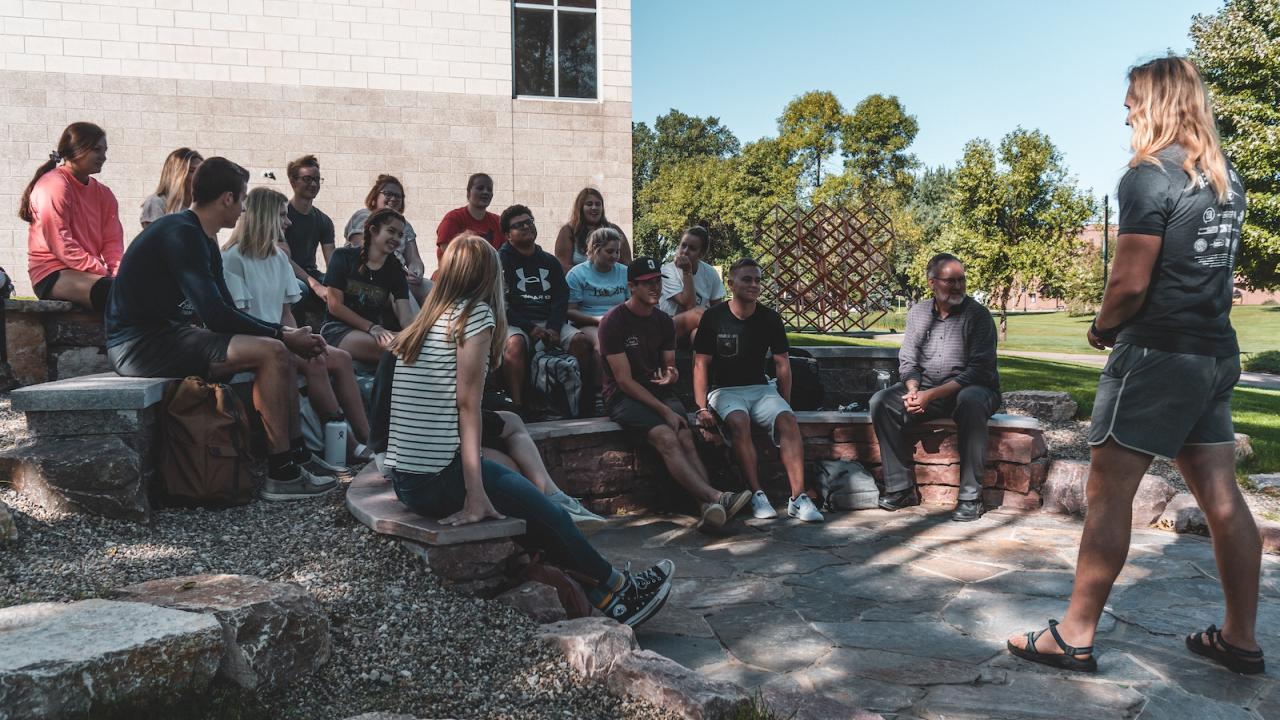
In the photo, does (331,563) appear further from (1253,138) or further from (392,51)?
(1253,138)

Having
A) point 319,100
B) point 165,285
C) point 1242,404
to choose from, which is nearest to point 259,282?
point 165,285

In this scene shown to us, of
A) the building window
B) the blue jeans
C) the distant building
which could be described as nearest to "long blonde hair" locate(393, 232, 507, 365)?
the blue jeans

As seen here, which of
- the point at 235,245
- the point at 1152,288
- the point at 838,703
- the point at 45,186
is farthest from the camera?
the point at 45,186

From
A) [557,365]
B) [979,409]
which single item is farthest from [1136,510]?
[557,365]

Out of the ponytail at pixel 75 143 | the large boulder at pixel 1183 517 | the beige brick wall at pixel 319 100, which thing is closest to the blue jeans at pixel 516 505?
the large boulder at pixel 1183 517

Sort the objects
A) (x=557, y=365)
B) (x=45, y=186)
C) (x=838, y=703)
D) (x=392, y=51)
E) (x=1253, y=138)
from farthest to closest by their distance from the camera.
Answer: (x=1253, y=138) < (x=392, y=51) < (x=557, y=365) < (x=45, y=186) < (x=838, y=703)

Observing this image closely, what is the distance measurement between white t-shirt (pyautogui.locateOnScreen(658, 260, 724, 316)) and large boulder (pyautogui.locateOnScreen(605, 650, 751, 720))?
4.68 m

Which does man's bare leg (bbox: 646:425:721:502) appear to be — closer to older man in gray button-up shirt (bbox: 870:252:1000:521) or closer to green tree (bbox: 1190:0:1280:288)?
older man in gray button-up shirt (bbox: 870:252:1000:521)

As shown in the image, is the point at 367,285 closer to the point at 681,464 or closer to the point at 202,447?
the point at 202,447

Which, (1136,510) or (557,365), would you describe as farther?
(557,365)

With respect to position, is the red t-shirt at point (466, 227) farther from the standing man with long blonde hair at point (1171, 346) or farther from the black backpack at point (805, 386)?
the standing man with long blonde hair at point (1171, 346)

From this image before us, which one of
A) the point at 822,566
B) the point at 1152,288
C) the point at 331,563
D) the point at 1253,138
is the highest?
the point at 1253,138

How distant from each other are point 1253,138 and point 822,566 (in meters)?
18.8

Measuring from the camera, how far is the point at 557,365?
6430 mm
